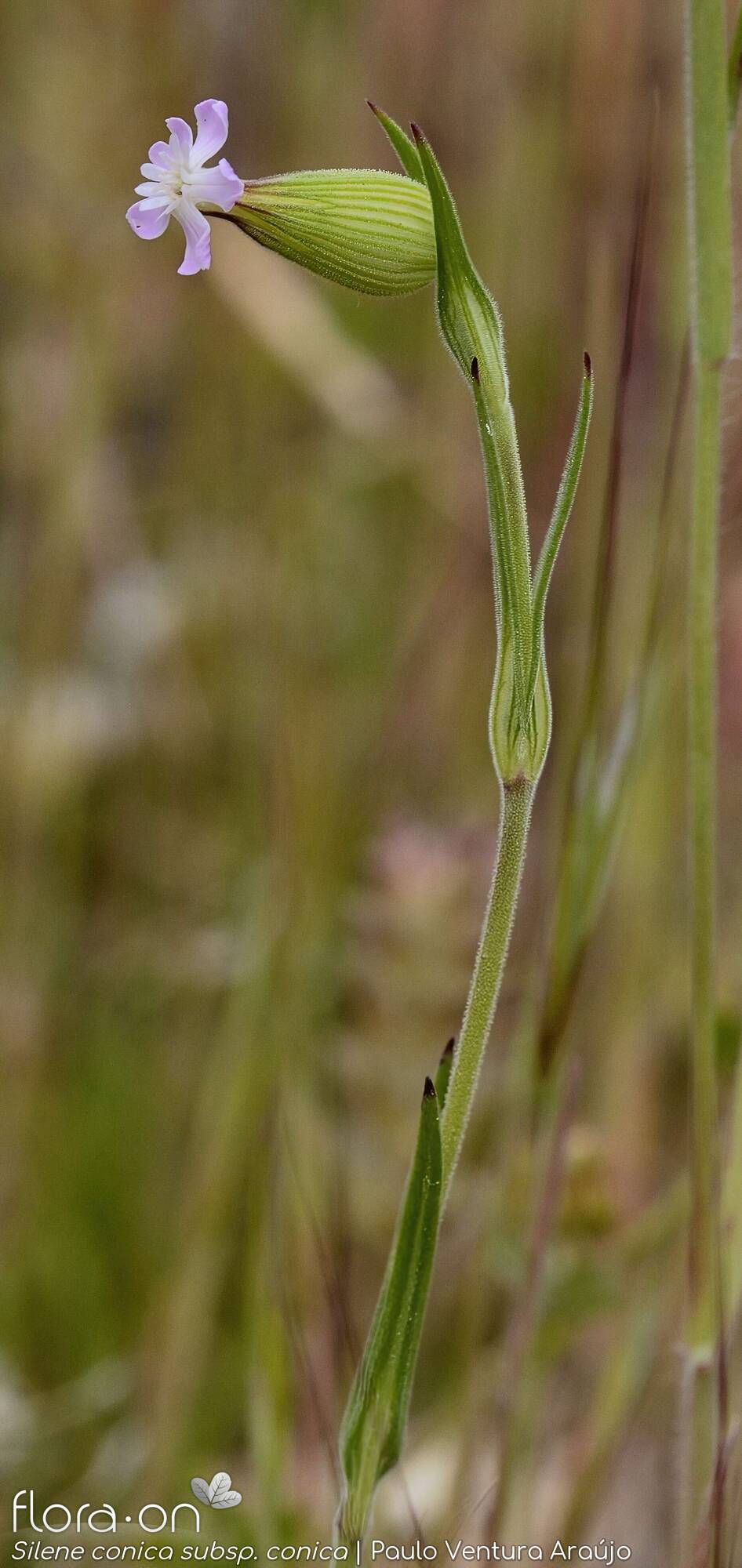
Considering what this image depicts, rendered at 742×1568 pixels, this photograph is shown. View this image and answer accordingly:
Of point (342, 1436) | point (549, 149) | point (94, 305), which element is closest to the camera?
point (342, 1436)

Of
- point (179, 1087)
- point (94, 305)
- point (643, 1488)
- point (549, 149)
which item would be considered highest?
point (549, 149)

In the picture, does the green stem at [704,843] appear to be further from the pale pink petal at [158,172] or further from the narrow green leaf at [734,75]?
the pale pink petal at [158,172]

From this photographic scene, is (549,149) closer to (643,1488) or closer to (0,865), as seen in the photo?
(0,865)

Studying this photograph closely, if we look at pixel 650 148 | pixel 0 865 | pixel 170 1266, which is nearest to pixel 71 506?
pixel 0 865

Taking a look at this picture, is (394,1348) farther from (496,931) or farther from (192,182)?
(192,182)

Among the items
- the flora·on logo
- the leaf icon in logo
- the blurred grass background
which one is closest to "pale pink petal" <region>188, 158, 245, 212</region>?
the blurred grass background

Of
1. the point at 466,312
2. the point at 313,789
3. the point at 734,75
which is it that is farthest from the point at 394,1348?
the point at 313,789

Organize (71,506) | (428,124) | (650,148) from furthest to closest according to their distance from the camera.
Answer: (428,124) < (71,506) < (650,148)

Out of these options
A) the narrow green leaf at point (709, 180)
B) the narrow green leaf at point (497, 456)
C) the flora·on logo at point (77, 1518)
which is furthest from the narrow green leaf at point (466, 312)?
the flora·on logo at point (77, 1518)
